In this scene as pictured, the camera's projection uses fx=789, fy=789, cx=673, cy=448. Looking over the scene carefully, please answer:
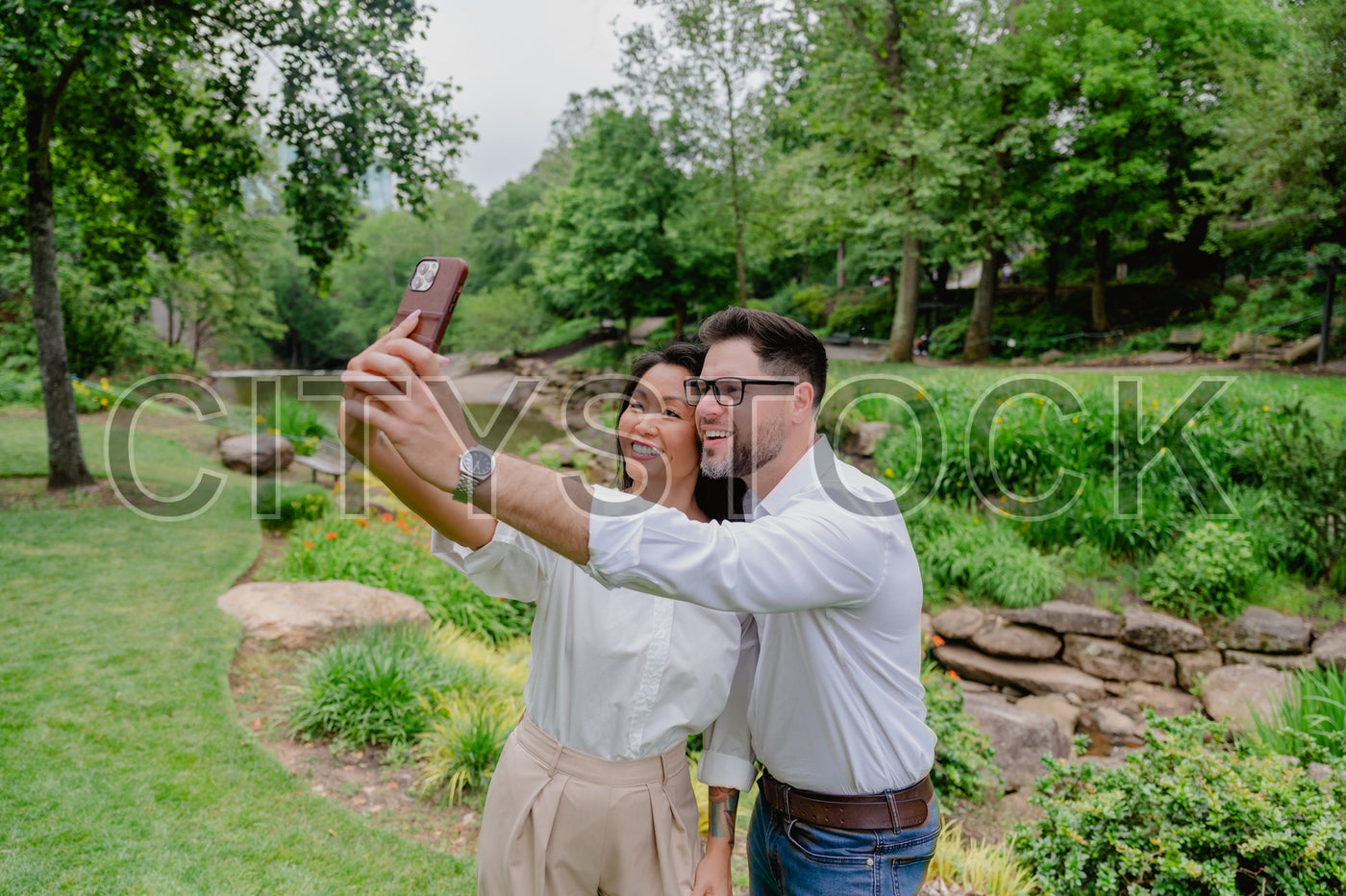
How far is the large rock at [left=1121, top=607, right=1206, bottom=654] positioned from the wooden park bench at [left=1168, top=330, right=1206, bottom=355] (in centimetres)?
1361

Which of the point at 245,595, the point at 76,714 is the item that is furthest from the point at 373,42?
the point at 76,714

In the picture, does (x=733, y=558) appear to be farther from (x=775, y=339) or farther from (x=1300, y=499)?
(x=1300, y=499)

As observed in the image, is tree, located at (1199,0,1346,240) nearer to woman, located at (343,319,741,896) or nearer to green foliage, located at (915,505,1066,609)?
green foliage, located at (915,505,1066,609)

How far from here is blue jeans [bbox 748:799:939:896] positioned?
1.78m

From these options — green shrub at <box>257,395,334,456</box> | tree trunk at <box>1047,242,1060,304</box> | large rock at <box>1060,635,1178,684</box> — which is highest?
Answer: tree trunk at <box>1047,242,1060,304</box>

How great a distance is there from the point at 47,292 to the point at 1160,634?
1161cm

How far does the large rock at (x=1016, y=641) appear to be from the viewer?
7.15 m

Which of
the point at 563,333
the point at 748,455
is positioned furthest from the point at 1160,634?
the point at 563,333

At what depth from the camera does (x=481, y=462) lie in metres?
1.20

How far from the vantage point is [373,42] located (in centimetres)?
806

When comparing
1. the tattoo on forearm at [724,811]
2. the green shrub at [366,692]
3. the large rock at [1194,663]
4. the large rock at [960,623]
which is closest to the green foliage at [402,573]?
the green shrub at [366,692]

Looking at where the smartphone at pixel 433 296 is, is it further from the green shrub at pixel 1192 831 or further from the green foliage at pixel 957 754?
the green foliage at pixel 957 754

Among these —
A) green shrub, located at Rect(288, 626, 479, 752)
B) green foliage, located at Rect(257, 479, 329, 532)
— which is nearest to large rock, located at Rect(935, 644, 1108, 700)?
green shrub, located at Rect(288, 626, 479, 752)

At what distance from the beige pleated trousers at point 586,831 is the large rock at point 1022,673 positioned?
5817mm
